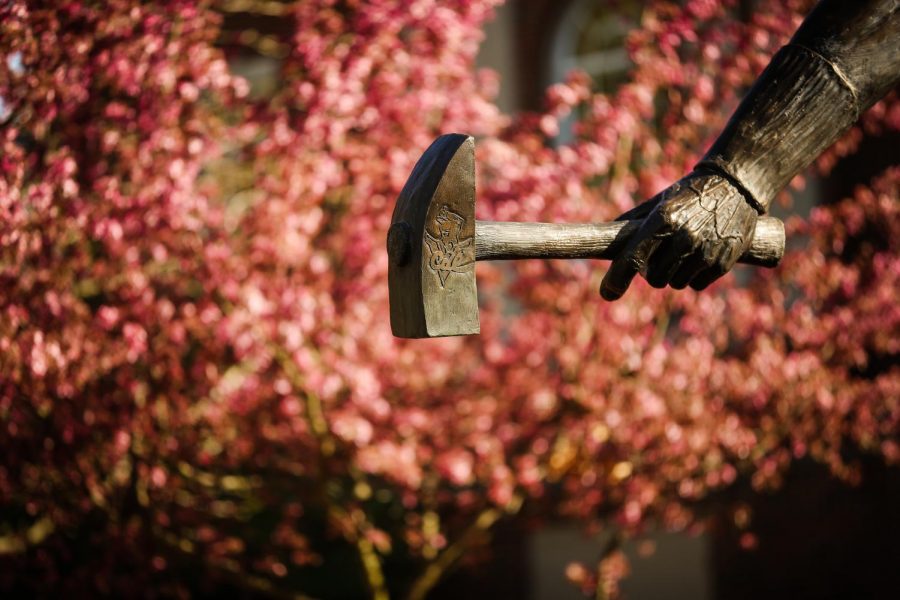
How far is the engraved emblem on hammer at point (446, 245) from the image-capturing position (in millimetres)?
1619

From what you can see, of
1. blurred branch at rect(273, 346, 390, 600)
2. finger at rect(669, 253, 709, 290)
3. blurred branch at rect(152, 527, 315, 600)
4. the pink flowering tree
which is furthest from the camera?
blurred branch at rect(273, 346, 390, 600)

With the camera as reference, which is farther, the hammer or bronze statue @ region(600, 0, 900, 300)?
bronze statue @ region(600, 0, 900, 300)

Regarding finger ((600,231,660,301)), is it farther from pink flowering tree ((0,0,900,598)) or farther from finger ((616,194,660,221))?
pink flowering tree ((0,0,900,598))

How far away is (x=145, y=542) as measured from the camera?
3.47 metres

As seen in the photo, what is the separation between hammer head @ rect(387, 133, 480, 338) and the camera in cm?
162

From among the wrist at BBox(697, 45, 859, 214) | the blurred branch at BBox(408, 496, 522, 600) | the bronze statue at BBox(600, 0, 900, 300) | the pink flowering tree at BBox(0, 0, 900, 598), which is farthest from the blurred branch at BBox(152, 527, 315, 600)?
the wrist at BBox(697, 45, 859, 214)

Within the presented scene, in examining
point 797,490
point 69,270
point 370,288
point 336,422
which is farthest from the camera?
point 797,490

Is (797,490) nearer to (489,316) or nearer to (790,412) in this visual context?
(790,412)

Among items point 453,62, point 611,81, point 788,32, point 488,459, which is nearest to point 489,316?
point 488,459

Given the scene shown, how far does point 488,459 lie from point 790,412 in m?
Answer: 1.40

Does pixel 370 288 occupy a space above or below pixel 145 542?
above

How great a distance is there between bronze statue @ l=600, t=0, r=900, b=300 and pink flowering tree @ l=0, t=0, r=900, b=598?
2048mm

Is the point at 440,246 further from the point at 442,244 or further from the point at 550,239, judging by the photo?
the point at 550,239

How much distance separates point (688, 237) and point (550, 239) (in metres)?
0.25
